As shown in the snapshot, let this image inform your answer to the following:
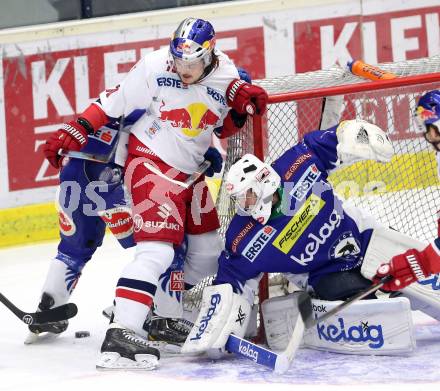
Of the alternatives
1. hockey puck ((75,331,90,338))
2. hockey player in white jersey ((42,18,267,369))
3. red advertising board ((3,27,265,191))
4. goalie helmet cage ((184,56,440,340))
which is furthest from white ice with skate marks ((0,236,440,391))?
red advertising board ((3,27,265,191))

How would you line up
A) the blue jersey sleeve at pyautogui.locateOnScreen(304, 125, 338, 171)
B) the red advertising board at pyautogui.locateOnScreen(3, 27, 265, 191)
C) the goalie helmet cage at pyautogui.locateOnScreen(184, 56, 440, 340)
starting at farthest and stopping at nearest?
1. the red advertising board at pyautogui.locateOnScreen(3, 27, 265, 191)
2. the goalie helmet cage at pyautogui.locateOnScreen(184, 56, 440, 340)
3. the blue jersey sleeve at pyautogui.locateOnScreen(304, 125, 338, 171)

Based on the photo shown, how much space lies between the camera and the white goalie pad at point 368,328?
145 inches

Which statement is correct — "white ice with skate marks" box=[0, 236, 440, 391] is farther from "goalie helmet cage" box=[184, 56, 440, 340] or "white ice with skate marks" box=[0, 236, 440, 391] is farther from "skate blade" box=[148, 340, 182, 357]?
"goalie helmet cage" box=[184, 56, 440, 340]

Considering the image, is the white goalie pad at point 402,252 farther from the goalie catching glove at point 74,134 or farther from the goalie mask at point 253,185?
the goalie catching glove at point 74,134

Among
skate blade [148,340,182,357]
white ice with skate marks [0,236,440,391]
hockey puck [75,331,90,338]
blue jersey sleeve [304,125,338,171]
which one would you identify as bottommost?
white ice with skate marks [0,236,440,391]

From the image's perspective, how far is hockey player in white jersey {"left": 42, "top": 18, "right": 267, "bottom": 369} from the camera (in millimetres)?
3773

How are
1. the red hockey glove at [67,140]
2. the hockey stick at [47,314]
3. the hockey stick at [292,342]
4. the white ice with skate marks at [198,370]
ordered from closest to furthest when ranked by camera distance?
the white ice with skate marks at [198,370] → the hockey stick at [292,342] → the red hockey glove at [67,140] → the hockey stick at [47,314]

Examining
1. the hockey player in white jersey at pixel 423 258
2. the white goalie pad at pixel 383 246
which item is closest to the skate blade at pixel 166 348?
the white goalie pad at pixel 383 246

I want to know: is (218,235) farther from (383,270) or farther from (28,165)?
(28,165)

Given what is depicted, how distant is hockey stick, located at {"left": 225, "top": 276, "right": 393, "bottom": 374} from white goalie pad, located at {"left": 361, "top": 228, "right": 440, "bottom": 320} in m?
0.21

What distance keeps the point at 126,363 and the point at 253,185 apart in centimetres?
66

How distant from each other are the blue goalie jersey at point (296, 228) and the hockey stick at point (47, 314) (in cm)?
68

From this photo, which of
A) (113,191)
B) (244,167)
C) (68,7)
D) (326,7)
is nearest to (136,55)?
(68,7)

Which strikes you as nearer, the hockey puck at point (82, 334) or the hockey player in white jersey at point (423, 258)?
the hockey player in white jersey at point (423, 258)
